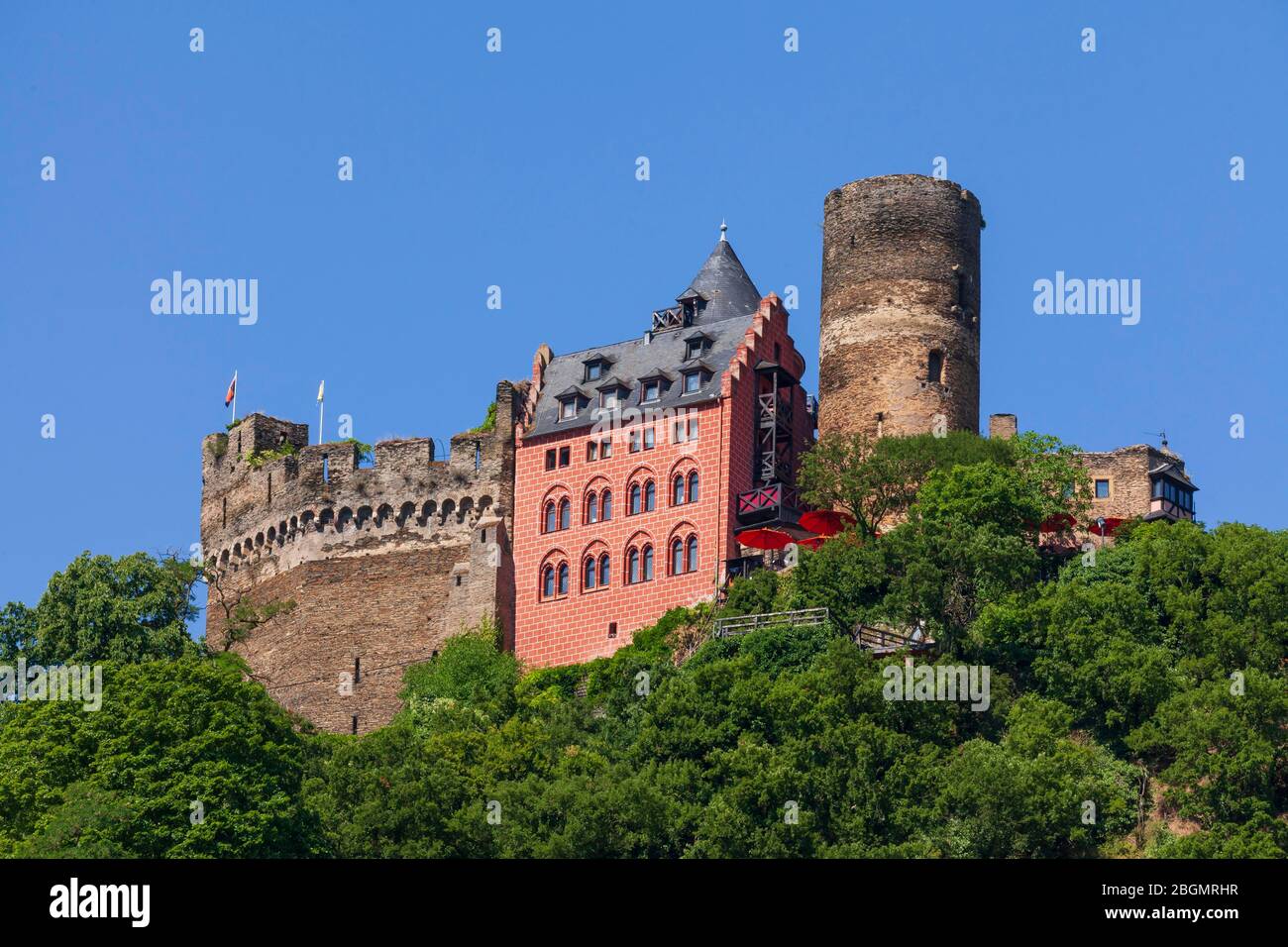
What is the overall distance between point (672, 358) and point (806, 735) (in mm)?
24554

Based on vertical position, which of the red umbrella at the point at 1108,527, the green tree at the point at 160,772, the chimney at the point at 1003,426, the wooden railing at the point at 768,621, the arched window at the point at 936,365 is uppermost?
the arched window at the point at 936,365

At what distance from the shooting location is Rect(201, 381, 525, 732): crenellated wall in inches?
3472

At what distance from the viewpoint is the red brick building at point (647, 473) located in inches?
3300

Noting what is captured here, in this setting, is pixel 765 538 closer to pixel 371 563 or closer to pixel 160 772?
pixel 371 563

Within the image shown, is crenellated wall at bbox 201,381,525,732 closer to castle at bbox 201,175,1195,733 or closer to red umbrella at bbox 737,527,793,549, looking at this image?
castle at bbox 201,175,1195,733

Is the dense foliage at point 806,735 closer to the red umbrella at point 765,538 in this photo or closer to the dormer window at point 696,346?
the red umbrella at point 765,538

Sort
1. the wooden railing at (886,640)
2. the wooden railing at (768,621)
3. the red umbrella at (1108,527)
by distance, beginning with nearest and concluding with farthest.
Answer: the wooden railing at (886,640) → the wooden railing at (768,621) → the red umbrella at (1108,527)

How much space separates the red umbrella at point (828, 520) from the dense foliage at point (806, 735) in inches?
57.3

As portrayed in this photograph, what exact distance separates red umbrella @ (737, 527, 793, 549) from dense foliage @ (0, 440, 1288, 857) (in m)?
2.56
